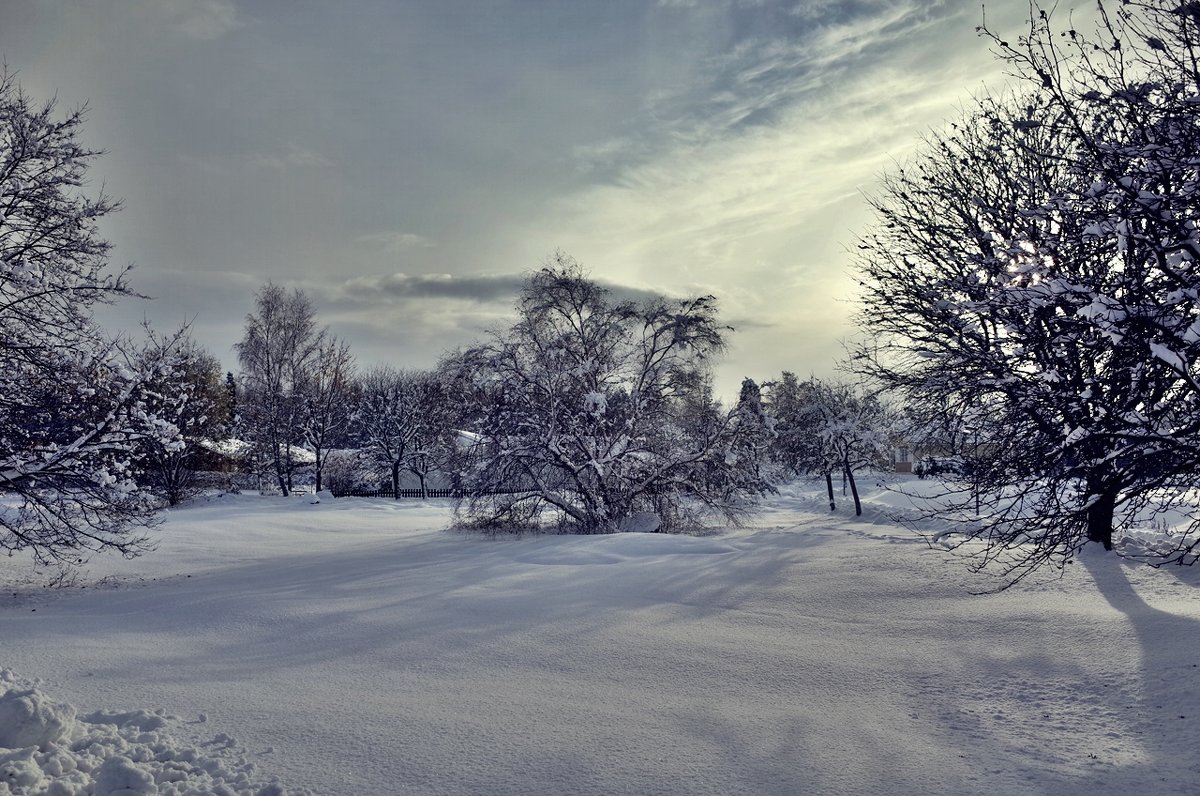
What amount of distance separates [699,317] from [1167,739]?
1412 centimetres

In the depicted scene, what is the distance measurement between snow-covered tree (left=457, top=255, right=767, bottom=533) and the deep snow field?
5.76 metres

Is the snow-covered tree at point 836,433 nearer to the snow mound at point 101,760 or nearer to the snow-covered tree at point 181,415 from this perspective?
the snow-covered tree at point 181,415

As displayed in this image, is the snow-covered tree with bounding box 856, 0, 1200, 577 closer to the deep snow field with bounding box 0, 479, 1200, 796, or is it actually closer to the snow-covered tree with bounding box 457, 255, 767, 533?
the deep snow field with bounding box 0, 479, 1200, 796

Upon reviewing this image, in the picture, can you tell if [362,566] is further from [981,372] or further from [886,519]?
[886,519]

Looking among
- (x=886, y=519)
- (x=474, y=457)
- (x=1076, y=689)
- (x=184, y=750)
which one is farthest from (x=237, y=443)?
(x=1076, y=689)

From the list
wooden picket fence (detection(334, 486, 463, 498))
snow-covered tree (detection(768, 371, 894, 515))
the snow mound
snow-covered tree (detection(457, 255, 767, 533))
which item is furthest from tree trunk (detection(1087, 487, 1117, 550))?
wooden picket fence (detection(334, 486, 463, 498))

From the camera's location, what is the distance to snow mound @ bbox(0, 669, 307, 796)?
4109 millimetres

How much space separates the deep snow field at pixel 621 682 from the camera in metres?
4.44

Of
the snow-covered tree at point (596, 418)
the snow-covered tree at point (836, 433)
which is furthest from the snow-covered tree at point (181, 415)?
the snow-covered tree at point (836, 433)

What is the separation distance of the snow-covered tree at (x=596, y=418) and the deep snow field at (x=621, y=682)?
5.76m

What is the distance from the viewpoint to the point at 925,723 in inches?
205

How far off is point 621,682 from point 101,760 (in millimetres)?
3694

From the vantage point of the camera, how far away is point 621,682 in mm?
6223

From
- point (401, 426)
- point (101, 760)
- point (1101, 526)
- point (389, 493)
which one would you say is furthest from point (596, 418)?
point (389, 493)
